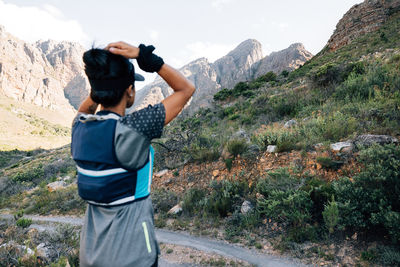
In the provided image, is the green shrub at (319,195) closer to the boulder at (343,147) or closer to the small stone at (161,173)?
the boulder at (343,147)

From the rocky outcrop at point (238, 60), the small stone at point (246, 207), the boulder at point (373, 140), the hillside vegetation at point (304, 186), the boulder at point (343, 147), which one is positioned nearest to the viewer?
the hillside vegetation at point (304, 186)

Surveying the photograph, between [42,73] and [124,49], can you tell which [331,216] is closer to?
[124,49]

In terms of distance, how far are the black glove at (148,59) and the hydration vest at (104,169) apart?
0.35 meters

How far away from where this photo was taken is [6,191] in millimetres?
13922

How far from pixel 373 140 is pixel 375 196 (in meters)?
1.91

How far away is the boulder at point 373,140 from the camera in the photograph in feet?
15.4

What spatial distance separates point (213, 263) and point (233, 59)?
12433 cm

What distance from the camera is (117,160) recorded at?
1106mm

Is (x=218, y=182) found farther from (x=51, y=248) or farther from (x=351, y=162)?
(x=51, y=248)

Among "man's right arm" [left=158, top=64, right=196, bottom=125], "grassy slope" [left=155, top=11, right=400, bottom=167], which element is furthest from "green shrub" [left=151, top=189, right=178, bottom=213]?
"man's right arm" [left=158, top=64, right=196, bottom=125]

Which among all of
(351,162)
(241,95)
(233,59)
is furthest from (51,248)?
(233,59)

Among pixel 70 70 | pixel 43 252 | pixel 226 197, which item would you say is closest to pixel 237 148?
pixel 226 197

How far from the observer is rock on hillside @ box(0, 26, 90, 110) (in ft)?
354

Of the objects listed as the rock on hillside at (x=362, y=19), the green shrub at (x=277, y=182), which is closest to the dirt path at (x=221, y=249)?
the green shrub at (x=277, y=182)
